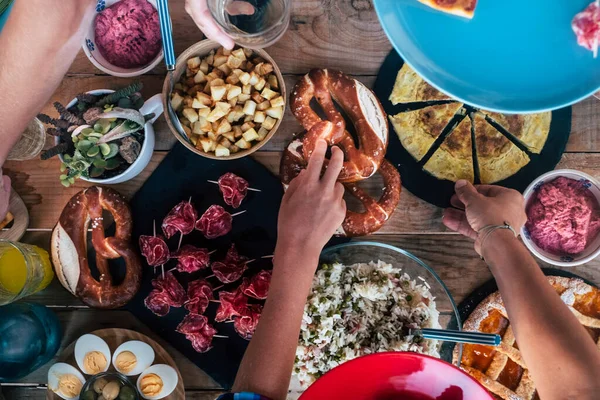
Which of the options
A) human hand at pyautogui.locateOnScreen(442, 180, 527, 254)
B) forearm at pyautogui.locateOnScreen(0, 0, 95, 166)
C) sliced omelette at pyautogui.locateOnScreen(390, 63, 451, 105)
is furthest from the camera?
→ sliced omelette at pyautogui.locateOnScreen(390, 63, 451, 105)

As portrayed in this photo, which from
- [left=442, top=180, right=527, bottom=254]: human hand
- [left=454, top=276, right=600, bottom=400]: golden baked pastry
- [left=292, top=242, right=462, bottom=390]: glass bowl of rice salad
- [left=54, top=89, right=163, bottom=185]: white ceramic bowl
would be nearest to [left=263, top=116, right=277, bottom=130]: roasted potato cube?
[left=54, top=89, right=163, bottom=185]: white ceramic bowl

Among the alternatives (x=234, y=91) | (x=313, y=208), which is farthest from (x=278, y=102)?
(x=313, y=208)

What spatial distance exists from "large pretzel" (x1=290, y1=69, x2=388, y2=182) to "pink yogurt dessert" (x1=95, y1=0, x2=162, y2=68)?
456 millimetres

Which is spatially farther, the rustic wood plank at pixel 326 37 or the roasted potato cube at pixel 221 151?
the rustic wood plank at pixel 326 37

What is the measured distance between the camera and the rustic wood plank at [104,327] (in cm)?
159

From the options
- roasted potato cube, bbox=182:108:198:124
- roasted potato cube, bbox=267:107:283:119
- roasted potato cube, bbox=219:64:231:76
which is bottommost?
roasted potato cube, bbox=182:108:198:124

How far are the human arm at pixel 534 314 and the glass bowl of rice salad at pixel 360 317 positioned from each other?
248 mm

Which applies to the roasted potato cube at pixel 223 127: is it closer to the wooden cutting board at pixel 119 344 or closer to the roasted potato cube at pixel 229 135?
the roasted potato cube at pixel 229 135

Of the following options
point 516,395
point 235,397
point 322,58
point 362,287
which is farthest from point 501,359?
point 322,58

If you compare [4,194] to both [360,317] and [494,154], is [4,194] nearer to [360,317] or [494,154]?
[360,317]

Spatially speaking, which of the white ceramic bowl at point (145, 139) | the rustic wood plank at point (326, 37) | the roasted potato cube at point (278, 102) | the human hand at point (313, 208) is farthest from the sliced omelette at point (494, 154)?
the white ceramic bowl at point (145, 139)

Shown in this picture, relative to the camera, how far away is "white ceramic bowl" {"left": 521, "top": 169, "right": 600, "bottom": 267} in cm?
148

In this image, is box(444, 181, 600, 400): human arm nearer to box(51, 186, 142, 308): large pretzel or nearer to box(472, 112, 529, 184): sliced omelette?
box(472, 112, 529, 184): sliced omelette

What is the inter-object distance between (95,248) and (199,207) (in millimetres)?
348
